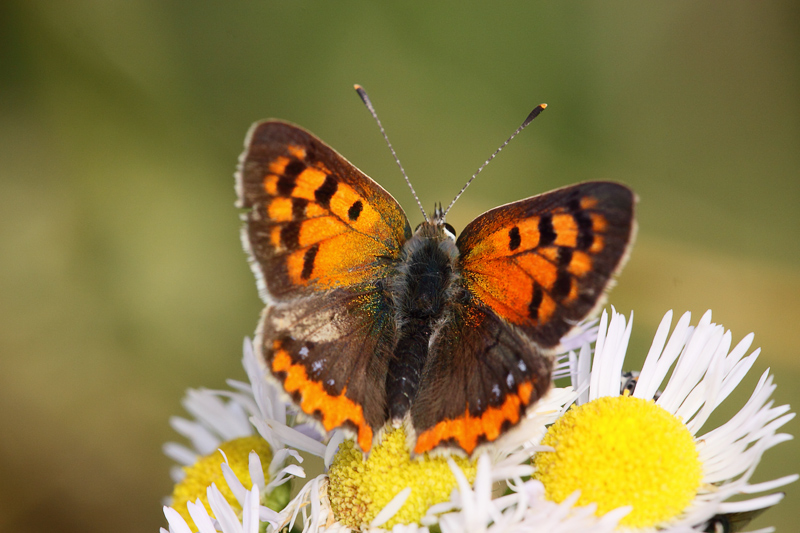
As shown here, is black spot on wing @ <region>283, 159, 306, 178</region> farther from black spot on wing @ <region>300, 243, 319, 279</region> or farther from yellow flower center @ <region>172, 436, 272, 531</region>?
yellow flower center @ <region>172, 436, 272, 531</region>

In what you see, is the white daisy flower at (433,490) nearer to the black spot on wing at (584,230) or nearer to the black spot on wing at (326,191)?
the black spot on wing at (584,230)

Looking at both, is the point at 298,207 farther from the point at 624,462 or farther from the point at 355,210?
the point at 624,462

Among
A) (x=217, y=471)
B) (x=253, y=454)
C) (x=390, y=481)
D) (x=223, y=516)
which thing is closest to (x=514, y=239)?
(x=390, y=481)

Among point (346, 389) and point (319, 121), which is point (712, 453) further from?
point (319, 121)

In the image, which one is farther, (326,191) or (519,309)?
(326,191)

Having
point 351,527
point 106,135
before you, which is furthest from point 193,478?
point 106,135

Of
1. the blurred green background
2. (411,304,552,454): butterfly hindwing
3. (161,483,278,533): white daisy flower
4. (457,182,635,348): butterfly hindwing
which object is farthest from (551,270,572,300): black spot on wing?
the blurred green background
